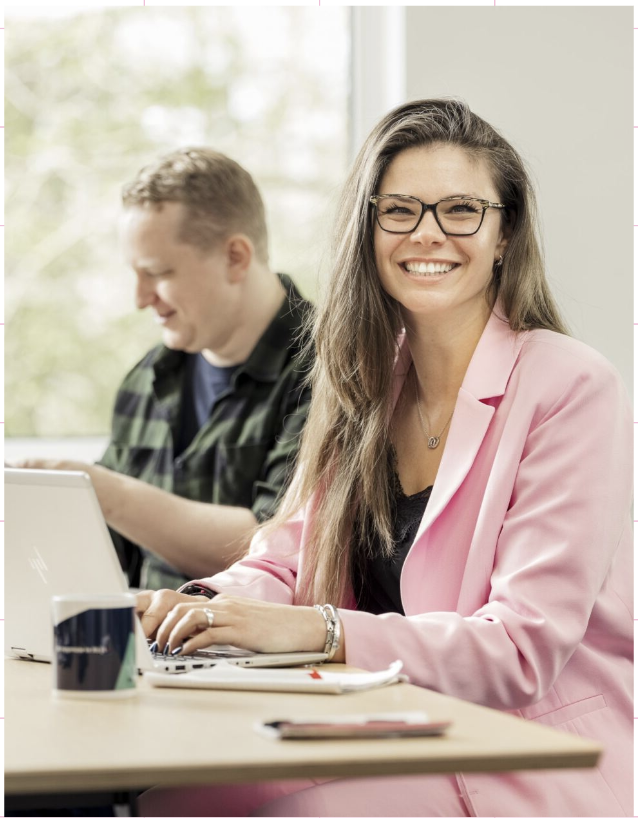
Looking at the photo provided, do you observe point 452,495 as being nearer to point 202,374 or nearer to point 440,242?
point 440,242

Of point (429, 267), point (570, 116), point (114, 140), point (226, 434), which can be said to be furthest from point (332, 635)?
point (114, 140)

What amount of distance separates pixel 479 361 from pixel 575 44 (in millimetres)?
1272

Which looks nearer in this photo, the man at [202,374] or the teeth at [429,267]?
the teeth at [429,267]

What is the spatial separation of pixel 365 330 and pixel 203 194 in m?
A: 0.93

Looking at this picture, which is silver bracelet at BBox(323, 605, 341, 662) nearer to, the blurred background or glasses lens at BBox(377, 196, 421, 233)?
glasses lens at BBox(377, 196, 421, 233)

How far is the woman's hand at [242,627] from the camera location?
3.94 feet

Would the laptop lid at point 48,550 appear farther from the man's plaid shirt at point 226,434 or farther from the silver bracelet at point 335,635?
the man's plaid shirt at point 226,434

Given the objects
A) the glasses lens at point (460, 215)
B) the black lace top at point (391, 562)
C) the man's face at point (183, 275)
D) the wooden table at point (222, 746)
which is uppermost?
the glasses lens at point (460, 215)

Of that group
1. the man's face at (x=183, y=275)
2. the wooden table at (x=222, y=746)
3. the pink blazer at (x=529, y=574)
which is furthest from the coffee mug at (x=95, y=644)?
the man's face at (x=183, y=275)

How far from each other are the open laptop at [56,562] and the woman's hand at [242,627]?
1 cm

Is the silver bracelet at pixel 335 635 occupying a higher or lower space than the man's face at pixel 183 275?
lower

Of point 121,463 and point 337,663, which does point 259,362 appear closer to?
point 121,463

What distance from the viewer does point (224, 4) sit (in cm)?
292

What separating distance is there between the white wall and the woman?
83 cm
